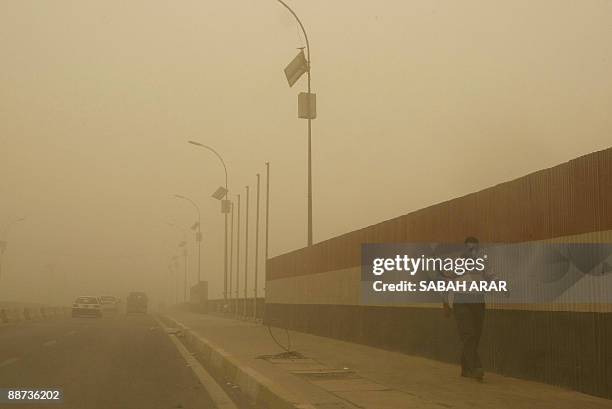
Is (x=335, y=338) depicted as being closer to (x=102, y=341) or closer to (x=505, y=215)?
(x=102, y=341)

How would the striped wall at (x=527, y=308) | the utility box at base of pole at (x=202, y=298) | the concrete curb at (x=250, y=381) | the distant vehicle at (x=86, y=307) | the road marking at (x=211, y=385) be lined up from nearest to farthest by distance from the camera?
the concrete curb at (x=250, y=381) → the striped wall at (x=527, y=308) → the road marking at (x=211, y=385) → the distant vehicle at (x=86, y=307) → the utility box at base of pole at (x=202, y=298)

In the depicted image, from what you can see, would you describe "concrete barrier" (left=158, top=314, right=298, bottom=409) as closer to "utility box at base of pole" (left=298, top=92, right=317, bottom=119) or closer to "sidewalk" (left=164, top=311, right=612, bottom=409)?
"sidewalk" (left=164, top=311, right=612, bottom=409)

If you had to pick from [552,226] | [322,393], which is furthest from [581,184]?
[322,393]

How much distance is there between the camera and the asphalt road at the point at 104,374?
9773mm

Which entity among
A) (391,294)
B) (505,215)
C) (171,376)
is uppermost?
(505,215)

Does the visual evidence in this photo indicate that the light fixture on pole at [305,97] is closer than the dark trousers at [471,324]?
No

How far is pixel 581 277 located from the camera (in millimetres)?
9656

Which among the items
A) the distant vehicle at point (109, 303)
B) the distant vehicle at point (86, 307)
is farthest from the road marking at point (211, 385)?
the distant vehicle at point (109, 303)

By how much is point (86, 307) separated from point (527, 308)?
44.2 metres

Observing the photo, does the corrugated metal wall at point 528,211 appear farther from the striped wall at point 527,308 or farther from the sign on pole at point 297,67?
the sign on pole at point 297,67

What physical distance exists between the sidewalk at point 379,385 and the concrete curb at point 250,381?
0.5 inches

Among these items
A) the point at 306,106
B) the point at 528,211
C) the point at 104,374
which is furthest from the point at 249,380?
the point at 306,106

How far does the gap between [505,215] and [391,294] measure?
5.53 m

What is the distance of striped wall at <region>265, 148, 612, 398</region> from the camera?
30.0 ft
